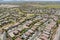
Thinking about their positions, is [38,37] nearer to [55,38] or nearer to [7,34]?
[55,38]

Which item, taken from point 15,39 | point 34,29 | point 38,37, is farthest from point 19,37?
point 34,29

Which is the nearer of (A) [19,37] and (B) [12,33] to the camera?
(A) [19,37]

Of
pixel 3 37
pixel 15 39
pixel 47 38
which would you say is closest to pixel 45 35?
pixel 47 38

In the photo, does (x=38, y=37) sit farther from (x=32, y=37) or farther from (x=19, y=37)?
(x=19, y=37)

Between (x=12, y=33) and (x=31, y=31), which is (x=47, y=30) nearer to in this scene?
(x=31, y=31)

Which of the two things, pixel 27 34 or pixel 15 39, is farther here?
pixel 27 34

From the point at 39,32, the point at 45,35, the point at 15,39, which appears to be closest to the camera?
the point at 15,39

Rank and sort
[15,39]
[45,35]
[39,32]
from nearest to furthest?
1. [15,39]
2. [45,35]
3. [39,32]
